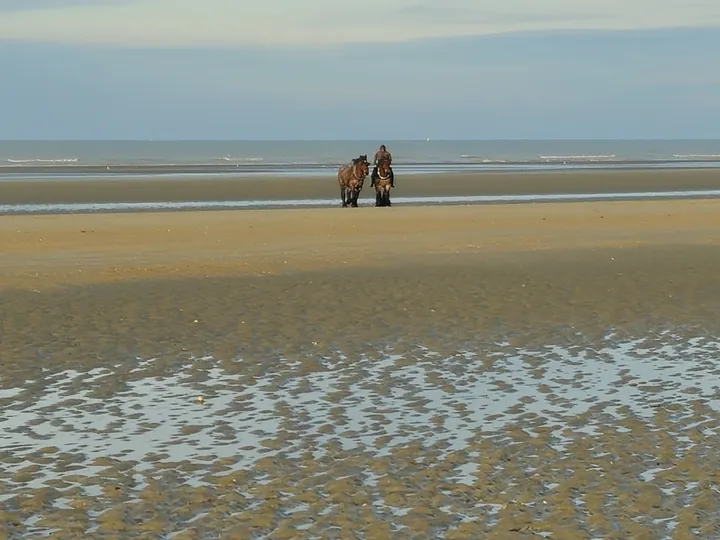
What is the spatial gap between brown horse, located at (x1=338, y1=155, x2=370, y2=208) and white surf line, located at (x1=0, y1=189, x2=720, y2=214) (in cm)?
154

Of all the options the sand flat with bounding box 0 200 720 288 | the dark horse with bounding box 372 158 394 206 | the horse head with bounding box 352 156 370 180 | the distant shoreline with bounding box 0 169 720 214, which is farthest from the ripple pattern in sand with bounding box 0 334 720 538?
the distant shoreline with bounding box 0 169 720 214

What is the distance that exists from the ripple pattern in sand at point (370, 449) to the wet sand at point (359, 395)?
2 cm

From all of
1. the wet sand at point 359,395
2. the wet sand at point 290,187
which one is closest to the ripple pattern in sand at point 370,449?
the wet sand at point 359,395

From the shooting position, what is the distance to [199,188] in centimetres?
4472

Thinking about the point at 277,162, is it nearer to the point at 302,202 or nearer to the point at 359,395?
the point at 302,202

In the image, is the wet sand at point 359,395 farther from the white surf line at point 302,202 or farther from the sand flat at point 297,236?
the white surf line at point 302,202

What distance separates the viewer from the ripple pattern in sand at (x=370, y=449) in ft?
19.6

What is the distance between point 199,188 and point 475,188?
9.86m

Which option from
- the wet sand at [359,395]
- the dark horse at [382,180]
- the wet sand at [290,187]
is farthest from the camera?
the wet sand at [290,187]

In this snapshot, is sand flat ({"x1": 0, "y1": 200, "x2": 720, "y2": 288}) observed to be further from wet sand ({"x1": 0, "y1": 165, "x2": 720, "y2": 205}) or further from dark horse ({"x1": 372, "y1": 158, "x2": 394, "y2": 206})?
wet sand ({"x1": 0, "y1": 165, "x2": 720, "y2": 205})

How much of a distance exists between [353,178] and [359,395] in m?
24.4

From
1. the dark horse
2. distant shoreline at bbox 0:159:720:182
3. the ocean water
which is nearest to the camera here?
the dark horse

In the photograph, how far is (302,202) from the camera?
37.4m

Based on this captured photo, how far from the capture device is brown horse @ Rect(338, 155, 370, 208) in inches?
1297
